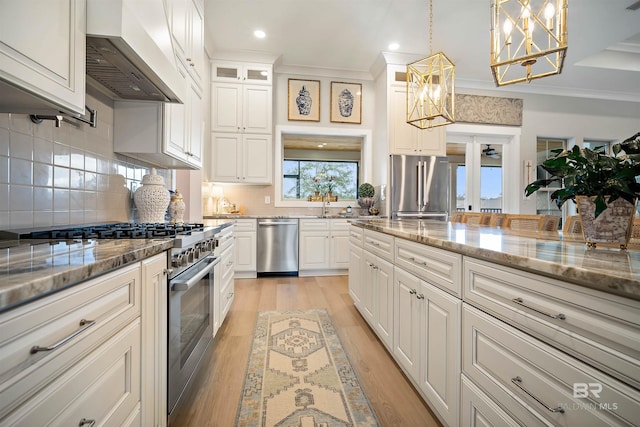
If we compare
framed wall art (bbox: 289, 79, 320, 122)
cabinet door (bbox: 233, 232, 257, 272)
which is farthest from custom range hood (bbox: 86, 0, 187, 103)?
framed wall art (bbox: 289, 79, 320, 122)

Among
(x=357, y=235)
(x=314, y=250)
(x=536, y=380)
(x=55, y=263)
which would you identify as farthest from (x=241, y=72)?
(x=536, y=380)

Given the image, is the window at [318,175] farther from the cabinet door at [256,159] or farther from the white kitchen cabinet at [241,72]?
the white kitchen cabinet at [241,72]

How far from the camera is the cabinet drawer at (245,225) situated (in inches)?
Answer: 152

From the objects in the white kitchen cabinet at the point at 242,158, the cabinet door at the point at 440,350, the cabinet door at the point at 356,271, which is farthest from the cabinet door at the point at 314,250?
the cabinet door at the point at 440,350

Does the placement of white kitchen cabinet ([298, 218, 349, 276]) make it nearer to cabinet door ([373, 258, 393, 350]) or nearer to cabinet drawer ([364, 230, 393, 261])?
cabinet drawer ([364, 230, 393, 261])

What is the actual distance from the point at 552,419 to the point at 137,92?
91.3 inches

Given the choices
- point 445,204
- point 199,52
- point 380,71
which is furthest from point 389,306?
point 380,71

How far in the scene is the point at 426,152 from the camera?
4215mm

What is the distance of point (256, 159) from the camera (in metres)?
4.08

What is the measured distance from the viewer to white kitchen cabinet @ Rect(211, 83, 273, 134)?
3.95 m

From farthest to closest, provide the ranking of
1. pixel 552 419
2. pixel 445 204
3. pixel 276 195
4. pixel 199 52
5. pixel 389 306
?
1. pixel 276 195
2. pixel 445 204
3. pixel 199 52
4. pixel 389 306
5. pixel 552 419

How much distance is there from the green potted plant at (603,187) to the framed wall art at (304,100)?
383 cm

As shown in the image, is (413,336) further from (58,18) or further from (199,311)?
(58,18)

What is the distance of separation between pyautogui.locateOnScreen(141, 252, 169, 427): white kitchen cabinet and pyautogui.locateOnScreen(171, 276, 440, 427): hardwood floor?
1.11 ft
